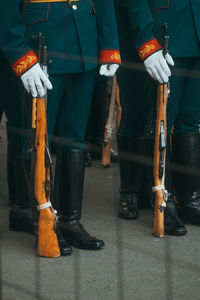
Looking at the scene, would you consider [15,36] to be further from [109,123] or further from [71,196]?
[109,123]

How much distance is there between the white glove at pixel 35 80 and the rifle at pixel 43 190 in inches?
3.0

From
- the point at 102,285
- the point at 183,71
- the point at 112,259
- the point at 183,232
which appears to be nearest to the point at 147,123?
the point at 183,71

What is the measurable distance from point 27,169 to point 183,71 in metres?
0.83

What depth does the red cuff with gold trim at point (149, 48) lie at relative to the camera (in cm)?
305

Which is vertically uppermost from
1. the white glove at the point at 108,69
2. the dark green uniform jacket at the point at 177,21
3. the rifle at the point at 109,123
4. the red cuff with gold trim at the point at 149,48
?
the dark green uniform jacket at the point at 177,21

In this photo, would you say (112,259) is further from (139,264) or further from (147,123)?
(147,123)

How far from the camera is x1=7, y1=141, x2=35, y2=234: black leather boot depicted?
3.17 m

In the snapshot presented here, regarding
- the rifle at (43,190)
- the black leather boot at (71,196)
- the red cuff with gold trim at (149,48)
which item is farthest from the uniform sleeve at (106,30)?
the black leather boot at (71,196)

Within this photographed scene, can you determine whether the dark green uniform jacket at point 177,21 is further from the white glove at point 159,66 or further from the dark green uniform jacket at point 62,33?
the dark green uniform jacket at point 62,33

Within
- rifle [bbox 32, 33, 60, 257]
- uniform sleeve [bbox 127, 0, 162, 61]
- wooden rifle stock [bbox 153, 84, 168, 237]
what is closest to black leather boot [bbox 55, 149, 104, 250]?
rifle [bbox 32, 33, 60, 257]

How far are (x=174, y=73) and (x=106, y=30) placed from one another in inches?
17.6

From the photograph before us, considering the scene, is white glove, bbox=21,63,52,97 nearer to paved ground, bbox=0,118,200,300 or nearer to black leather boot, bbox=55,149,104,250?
black leather boot, bbox=55,149,104,250

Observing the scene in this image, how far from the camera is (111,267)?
277 cm

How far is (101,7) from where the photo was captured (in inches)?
116
